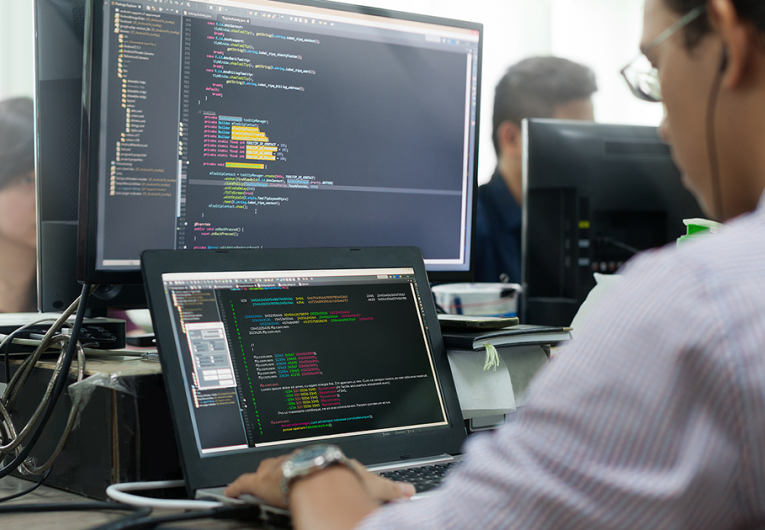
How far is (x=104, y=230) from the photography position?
0.83m

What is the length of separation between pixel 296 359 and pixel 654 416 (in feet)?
1.46

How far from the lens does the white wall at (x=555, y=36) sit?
3.13 m

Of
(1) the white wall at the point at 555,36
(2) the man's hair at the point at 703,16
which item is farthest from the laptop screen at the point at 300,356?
(1) the white wall at the point at 555,36

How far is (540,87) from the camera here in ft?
9.29

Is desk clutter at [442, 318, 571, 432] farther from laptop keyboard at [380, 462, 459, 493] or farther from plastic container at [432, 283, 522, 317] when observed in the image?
plastic container at [432, 283, 522, 317]

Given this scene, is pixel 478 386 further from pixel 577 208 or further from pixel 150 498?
pixel 577 208

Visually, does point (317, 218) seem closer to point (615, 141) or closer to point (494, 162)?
point (615, 141)

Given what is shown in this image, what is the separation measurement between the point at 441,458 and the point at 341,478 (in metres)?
0.26

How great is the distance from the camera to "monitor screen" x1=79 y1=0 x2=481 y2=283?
83 centimetres

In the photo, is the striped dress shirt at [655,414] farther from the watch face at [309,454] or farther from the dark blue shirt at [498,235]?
the dark blue shirt at [498,235]

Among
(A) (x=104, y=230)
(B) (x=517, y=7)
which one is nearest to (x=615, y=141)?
(A) (x=104, y=230)

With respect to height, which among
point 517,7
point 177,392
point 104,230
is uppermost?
point 517,7

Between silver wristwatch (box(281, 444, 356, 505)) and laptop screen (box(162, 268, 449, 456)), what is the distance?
0.15 m

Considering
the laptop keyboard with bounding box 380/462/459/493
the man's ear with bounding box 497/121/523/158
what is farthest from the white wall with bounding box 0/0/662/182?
the laptop keyboard with bounding box 380/462/459/493
